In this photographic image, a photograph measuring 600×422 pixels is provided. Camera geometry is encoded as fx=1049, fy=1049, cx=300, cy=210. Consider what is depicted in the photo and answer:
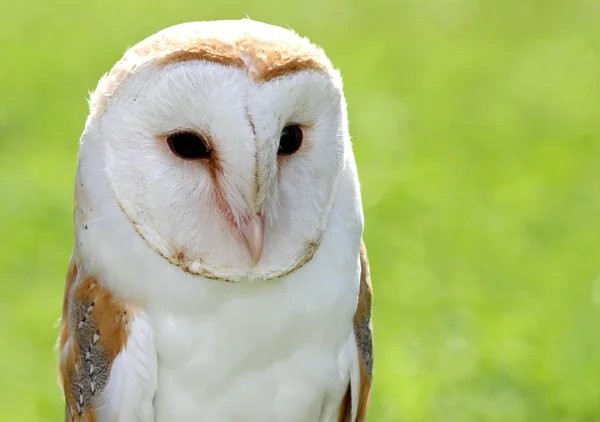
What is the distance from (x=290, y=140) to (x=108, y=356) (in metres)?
0.49

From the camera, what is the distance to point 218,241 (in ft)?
4.91

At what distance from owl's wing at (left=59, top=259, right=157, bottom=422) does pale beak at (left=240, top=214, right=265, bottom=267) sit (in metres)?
0.27

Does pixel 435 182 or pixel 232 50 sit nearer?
pixel 232 50

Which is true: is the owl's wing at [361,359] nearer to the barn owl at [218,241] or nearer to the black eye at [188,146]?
the barn owl at [218,241]

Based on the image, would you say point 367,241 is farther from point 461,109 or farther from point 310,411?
point 310,411

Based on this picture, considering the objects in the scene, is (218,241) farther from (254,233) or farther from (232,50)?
(232,50)

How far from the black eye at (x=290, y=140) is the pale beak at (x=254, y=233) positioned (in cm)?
10

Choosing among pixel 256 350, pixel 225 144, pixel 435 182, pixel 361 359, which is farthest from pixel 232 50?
pixel 435 182

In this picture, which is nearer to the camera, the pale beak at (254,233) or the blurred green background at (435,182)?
the pale beak at (254,233)

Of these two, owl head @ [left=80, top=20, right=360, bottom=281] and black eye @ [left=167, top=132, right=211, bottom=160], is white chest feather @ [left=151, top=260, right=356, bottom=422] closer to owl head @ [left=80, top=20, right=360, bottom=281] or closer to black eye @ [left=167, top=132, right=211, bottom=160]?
owl head @ [left=80, top=20, right=360, bottom=281]

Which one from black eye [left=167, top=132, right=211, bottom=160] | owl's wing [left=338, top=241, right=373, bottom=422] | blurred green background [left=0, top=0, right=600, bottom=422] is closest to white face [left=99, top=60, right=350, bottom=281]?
black eye [left=167, top=132, right=211, bottom=160]

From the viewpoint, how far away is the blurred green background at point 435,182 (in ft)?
11.0

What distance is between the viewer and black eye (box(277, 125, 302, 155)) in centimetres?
148

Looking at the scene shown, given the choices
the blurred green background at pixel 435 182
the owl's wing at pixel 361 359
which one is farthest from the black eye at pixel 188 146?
the blurred green background at pixel 435 182
